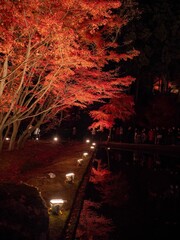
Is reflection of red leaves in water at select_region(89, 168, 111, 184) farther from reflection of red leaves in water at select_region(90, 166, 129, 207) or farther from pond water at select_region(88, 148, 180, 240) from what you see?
pond water at select_region(88, 148, 180, 240)

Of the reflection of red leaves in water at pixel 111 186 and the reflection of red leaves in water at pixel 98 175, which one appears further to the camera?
the reflection of red leaves in water at pixel 98 175

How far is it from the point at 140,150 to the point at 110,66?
10.00 metres

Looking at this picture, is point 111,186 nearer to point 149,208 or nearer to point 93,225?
point 149,208

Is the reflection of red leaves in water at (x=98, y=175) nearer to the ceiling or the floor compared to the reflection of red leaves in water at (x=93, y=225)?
nearer to the ceiling

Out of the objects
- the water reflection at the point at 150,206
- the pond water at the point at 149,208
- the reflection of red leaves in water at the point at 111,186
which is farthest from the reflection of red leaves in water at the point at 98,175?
the pond water at the point at 149,208

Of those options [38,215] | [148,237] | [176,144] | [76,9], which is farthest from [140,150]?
[38,215]

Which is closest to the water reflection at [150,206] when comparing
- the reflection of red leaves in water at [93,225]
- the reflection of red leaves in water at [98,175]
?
the reflection of red leaves in water at [93,225]

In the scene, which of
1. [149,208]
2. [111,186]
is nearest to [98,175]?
[111,186]

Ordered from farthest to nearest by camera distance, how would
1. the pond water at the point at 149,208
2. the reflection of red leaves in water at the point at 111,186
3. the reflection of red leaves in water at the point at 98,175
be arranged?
1. the reflection of red leaves in water at the point at 98,175
2. the reflection of red leaves in water at the point at 111,186
3. the pond water at the point at 149,208

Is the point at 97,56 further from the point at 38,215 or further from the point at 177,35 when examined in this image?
the point at 177,35

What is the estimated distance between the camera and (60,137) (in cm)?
3316

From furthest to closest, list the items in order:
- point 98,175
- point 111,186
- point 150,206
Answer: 1. point 98,175
2. point 111,186
3. point 150,206

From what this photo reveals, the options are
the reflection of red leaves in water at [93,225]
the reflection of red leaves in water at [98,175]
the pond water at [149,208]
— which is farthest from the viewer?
the reflection of red leaves in water at [98,175]

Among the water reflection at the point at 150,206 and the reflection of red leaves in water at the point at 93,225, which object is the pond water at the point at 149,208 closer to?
the water reflection at the point at 150,206
